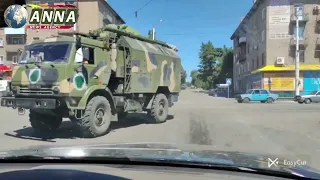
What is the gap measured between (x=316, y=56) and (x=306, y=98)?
990cm

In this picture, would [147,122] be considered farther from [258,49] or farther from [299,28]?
[258,49]

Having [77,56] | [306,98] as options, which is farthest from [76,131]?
[306,98]

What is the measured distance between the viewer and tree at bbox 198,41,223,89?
3273 inches

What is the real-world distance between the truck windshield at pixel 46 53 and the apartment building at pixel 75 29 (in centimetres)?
3629

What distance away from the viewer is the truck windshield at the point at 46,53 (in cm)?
966

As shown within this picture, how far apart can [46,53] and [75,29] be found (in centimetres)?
3699

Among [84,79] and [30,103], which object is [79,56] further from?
[30,103]

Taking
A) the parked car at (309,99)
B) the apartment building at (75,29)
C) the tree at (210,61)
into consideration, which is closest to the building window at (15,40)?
the apartment building at (75,29)

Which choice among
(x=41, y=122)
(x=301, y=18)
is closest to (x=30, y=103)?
(x=41, y=122)

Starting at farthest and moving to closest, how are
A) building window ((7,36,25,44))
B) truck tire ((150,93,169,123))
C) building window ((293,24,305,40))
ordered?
1. building window ((7,36,25,44))
2. building window ((293,24,305,40))
3. truck tire ((150,93,169,123))

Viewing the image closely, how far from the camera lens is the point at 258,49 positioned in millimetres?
47188

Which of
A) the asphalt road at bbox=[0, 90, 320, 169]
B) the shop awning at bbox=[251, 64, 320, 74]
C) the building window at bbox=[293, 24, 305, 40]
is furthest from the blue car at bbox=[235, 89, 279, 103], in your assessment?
the asphalt road at bbox=[0, 90, 320, 169]

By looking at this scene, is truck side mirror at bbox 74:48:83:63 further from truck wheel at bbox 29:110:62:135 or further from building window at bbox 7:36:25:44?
building window at bbox 7:36:25:44

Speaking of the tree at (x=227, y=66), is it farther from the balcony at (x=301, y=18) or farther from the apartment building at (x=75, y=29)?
the balcony at (x=301, y=18)
